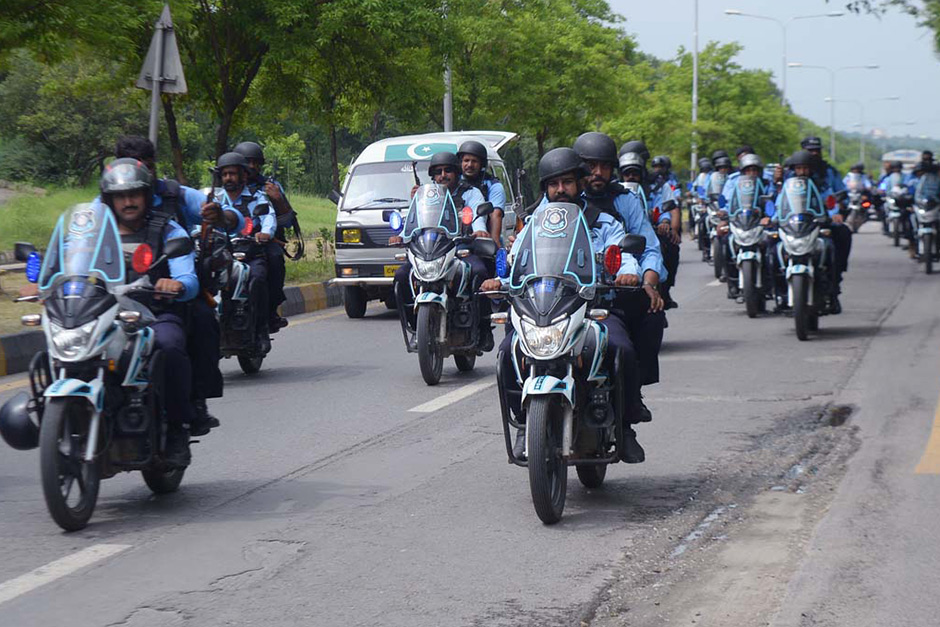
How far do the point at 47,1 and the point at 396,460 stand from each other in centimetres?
874

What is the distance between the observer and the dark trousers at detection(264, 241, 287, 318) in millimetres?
12289

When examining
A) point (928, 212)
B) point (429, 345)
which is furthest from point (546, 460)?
point (928, 212)

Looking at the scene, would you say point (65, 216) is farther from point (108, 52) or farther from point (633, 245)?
point (108, 52)

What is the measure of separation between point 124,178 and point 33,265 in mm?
590

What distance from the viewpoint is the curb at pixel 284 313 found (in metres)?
12.5

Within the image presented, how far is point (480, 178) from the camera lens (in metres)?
12.5

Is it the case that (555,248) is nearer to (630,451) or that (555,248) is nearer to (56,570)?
(630,451)

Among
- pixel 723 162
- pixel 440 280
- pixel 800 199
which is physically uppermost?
Answer: pixel 723 162

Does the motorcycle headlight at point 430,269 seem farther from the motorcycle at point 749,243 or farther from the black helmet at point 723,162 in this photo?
the black helmet at point 723,162

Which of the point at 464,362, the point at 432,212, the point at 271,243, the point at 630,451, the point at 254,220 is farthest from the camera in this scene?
the point at 271,243

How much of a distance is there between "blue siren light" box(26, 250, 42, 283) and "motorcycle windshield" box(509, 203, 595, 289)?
2.12 meters

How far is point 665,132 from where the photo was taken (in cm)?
5491

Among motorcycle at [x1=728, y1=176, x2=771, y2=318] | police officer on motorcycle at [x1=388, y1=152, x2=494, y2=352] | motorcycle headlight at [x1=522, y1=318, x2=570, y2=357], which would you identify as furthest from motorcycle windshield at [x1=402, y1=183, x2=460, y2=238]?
motorcycle at [x1=728, y1=176, x2=771, y2=318]

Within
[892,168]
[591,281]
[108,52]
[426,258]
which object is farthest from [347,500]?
[892,168]
